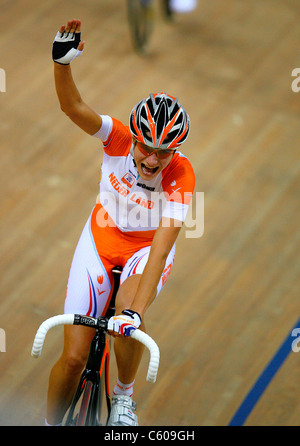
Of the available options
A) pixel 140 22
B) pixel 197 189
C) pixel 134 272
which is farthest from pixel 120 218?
pixel 140 22

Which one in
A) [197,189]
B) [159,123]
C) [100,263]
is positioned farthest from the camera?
[197,189]

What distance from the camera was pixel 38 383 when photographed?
4305 millimetres

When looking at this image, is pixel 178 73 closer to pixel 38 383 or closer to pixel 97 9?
pixel 97 9

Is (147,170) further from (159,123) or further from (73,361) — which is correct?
(73,361)

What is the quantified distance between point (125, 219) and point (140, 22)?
3.96 meters

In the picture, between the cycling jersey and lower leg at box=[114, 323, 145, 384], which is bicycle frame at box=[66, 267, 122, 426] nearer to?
lower leg at box=[114, 323, 145, 384]

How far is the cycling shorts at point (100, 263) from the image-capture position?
134 inches

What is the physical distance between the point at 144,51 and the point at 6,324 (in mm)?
3583

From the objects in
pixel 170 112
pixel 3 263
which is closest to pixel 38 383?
pixel 3 263

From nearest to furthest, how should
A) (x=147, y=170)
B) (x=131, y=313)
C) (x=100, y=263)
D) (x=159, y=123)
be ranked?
(x=131, y=313)
(x=159, y=123)
(x=147, y=170)
(x=100, y=263)

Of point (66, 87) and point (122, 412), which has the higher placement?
point (66, 87)

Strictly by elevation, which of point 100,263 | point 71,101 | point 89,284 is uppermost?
point 71,101

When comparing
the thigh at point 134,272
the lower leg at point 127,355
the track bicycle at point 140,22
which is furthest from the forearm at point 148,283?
the track bicycle at point 140,22

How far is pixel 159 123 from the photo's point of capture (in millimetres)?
3078
